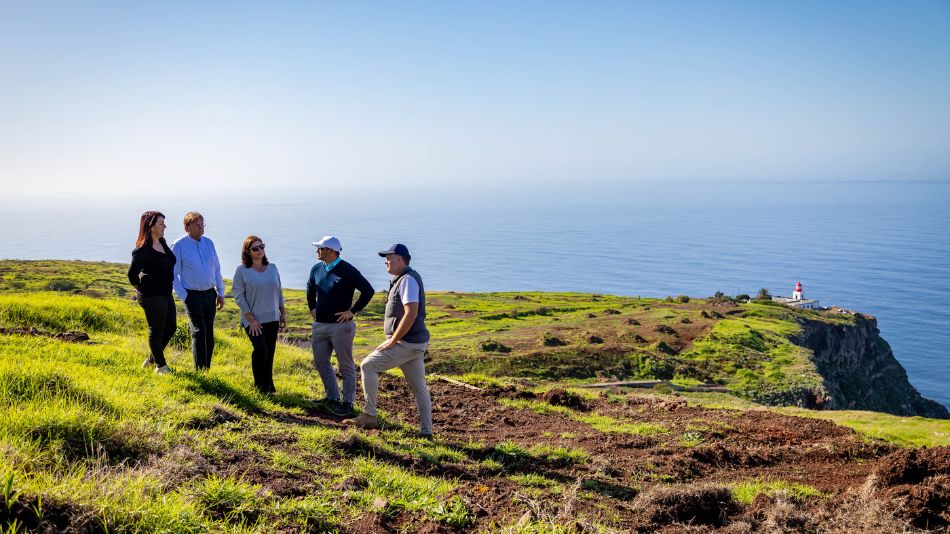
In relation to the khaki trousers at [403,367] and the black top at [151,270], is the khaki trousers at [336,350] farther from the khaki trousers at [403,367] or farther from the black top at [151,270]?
the black top at [151,270]

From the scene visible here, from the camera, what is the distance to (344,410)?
32.4 feet

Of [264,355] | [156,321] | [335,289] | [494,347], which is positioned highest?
[335,289]

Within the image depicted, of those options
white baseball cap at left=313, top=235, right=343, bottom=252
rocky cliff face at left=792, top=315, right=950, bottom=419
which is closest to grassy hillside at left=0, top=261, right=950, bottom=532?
white baseball cap at left=313, top=235, right=343, bottom=252

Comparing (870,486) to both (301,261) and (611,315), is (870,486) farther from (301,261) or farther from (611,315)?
(301,261)

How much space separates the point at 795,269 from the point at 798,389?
149 m

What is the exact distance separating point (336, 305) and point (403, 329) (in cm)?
182

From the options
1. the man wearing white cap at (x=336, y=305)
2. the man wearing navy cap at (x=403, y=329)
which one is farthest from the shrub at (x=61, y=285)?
the man wearing navy cap at (x=403, y=329)

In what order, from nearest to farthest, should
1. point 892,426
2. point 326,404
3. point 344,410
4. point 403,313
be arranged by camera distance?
point 403,313, point 344,410, point 326,404, point 892,426

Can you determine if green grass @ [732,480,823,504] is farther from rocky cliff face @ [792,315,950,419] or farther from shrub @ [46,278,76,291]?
shrub @ [46,278,76,291]

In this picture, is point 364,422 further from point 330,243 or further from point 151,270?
point 151,270

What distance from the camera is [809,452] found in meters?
9.79

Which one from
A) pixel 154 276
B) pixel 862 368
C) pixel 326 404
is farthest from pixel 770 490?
pixel 862 368

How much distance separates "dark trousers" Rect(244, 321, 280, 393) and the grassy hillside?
26cm

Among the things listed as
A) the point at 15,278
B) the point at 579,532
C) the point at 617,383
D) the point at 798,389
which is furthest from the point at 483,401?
the point at 15,278
